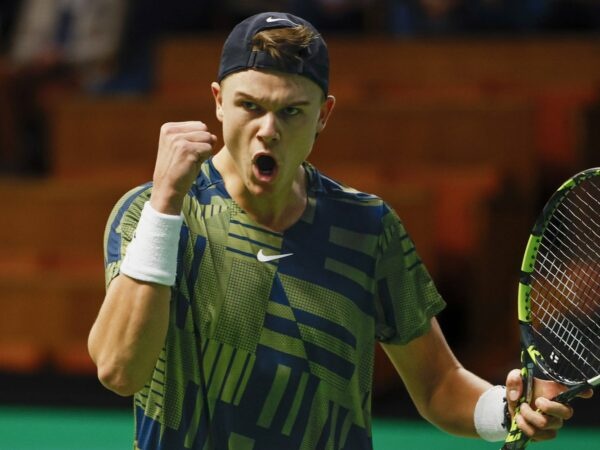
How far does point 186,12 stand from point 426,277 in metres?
6.82

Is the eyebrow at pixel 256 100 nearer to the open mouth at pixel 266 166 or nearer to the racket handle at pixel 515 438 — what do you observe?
the open mouth at pixel 266 166

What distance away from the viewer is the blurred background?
7035 millimetres

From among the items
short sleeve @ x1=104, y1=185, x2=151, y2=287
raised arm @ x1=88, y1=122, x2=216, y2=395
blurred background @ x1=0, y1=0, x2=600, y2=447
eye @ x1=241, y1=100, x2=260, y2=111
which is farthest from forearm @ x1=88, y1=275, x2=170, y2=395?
blurred background @ x1=0, y1=0, x2=600, y2=447

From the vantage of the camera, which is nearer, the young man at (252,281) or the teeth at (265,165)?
the young man at (252,281)

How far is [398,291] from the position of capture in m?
3.04

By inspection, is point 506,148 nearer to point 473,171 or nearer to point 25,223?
point 473,171

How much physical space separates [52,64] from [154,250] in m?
6.95

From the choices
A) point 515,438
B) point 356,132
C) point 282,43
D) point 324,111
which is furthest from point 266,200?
point 356,132

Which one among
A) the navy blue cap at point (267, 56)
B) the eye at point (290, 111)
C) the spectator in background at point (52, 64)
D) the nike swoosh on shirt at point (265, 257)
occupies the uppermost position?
the navy blue cap at point (267, 56)

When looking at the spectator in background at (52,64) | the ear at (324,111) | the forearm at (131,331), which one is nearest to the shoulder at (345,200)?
the ear at (324,111)

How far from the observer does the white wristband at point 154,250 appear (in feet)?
8.66

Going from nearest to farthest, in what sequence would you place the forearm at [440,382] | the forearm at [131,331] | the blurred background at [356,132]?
the forearm at [131,331] → the forearm at [440,382] → the blurred background at [356,132]

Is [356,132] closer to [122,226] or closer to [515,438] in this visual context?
[515,438]

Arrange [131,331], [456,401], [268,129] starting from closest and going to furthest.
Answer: [131,331] < [268,129] < [456,401]
